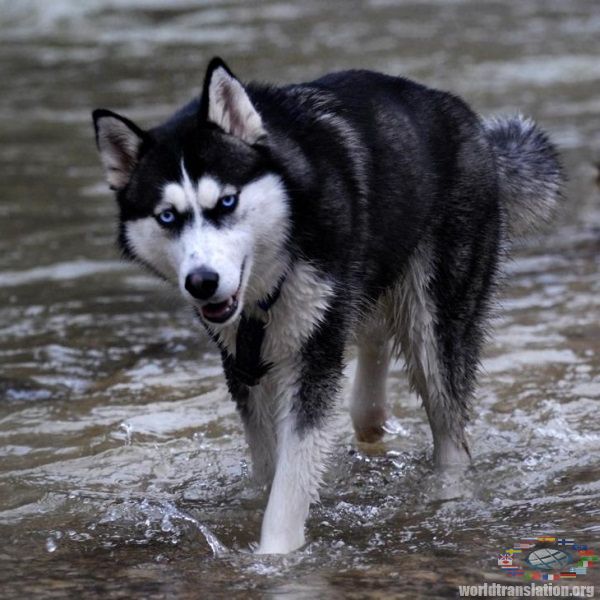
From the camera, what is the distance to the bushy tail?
6.11 metres

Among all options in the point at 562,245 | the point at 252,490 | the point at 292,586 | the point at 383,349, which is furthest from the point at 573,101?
the point at 292,586

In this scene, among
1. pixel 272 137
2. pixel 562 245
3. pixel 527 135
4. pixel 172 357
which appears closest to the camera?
pixel 272 137

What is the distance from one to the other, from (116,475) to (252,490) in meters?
0.72

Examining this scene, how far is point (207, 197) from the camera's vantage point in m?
4.51

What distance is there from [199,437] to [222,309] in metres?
1.96

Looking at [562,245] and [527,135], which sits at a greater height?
[527,135]

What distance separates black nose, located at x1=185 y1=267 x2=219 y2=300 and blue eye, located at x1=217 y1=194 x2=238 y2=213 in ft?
0.92

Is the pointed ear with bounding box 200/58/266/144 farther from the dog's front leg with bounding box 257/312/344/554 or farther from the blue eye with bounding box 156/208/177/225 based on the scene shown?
the dog's front leg with bounding box 257/312/344/554

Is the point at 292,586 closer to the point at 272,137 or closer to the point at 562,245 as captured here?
the point at 272,137

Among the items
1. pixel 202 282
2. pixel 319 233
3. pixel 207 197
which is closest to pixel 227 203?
pixel 207 197

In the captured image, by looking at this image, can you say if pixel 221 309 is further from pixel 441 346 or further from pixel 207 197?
pixel 441 346

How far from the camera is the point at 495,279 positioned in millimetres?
5957

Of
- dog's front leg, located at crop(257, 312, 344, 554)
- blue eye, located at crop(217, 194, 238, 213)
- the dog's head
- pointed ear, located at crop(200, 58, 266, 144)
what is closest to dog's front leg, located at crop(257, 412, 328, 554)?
dog's front leg, located at crop(257, 312, 344, 554)

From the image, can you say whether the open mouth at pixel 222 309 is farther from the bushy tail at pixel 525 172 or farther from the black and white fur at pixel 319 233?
the bushy tail at pixel 525 172
